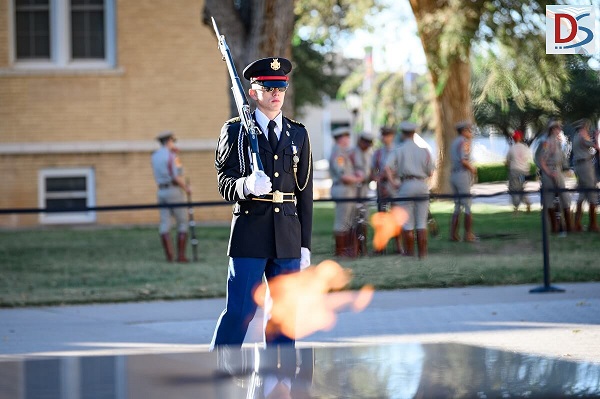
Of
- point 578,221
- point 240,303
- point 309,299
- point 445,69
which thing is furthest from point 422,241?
point 445,69

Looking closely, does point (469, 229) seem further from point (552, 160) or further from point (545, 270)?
point (552, 160)

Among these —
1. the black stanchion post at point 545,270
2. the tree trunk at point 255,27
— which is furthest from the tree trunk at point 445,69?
the black stanchion post at point 545,270

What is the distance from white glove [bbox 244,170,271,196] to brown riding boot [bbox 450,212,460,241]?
26.9 feet

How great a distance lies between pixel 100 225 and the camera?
21688 millimetres

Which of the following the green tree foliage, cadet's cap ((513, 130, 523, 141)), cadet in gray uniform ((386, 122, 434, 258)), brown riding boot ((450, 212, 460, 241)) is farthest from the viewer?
the green tree foliage

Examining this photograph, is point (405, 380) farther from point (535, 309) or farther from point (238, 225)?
point (535, 309)

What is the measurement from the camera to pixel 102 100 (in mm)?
21812

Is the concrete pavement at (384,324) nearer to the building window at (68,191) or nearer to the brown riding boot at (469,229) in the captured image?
the brown riding boot at (469,229)

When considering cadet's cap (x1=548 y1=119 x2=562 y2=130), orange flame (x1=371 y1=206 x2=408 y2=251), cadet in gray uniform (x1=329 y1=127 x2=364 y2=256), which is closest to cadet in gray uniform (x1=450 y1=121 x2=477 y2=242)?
cadet's cap (x1=548 y1=119 x2=562 y2=130)

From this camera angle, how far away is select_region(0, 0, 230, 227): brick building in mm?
21625

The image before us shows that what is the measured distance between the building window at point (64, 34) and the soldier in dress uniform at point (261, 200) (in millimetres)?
16670

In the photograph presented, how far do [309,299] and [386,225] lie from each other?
197 centimetres

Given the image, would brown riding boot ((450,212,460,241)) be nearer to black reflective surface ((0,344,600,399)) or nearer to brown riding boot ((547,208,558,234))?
brown riding boot ((547,208,558,234))

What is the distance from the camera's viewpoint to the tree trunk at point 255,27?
15.5 meters
